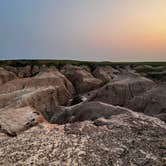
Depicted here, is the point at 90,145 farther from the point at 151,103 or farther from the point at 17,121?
the point at 151,103

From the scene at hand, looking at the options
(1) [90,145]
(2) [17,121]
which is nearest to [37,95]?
(2) [17,121]

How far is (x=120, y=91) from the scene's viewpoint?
29938 millimetres

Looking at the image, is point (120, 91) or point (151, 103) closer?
point (151, 103)

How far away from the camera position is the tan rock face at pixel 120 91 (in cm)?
2900

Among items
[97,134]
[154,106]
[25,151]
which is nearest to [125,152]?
[97,134]

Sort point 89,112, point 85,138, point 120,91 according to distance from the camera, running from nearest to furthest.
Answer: point 85,138 < point 89,112 < point 120,91

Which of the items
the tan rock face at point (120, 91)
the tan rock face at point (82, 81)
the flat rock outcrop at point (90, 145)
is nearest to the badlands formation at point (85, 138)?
the flat rock outcrop at point (90, 145)

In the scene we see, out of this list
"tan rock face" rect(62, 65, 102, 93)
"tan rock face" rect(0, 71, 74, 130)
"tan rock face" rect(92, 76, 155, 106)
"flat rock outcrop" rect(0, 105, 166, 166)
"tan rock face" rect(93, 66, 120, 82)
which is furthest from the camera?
"tan rock face" rect(93, 66, 120, 82)

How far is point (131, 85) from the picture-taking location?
31.3 m

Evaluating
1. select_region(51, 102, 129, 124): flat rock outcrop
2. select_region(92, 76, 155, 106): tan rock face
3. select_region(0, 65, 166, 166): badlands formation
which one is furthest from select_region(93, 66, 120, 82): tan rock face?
select_region(51, 102, 129, 124): flat rock outcrop

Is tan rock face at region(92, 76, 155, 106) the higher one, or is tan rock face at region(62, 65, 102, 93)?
tan rock face at region(92, 76, 155, 106)

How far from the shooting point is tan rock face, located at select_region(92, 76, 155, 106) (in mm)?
29000

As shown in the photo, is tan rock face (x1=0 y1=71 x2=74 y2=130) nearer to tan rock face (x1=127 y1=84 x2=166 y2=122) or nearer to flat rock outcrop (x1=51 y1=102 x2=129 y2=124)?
flat rock outcrop (x1=51 y1=102 x2=129 y2=124)

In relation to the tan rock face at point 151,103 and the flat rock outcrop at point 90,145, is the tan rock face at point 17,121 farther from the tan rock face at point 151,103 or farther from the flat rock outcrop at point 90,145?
the tan rock face at point 151,103
